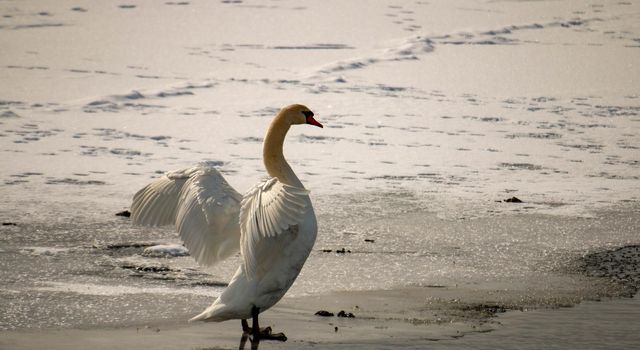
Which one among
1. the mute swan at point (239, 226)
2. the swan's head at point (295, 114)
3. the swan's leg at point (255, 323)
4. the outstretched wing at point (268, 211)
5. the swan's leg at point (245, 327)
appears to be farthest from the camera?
the swan's head at point (295, 114)

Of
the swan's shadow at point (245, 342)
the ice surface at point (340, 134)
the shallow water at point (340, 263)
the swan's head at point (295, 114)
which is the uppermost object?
the swan's head at point (295, 114)

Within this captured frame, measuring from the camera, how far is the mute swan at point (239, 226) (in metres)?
5.74

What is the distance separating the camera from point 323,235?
825 cm

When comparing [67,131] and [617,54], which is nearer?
[67,131]

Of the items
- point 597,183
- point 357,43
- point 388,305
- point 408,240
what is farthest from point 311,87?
point 388,305

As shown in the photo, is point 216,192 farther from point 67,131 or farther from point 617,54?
point 617,54

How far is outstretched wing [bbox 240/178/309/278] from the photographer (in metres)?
5.38

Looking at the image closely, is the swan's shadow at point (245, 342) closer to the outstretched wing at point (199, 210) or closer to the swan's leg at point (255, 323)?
the swan's leg at point (255, 323)

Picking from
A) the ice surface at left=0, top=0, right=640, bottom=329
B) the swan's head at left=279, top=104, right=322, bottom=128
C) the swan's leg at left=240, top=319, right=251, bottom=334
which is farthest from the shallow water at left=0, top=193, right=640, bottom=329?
the swan's head at left=279, top=104, right=322, bottom=128

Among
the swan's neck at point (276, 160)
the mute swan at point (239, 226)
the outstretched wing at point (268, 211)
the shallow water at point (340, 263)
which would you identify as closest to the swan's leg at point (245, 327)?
the mute swan at point (239, 226)

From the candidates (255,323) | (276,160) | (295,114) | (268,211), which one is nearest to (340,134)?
(295,114)

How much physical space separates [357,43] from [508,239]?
22.9 feet

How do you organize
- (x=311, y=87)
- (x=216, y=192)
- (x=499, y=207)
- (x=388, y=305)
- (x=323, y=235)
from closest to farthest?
(x=216, y=192), (x=388, y=305), (x=323, y=235), (x=499, y=207), (x=311, y=87)

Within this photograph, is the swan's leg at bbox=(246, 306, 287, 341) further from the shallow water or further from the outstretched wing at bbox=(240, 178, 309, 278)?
the shallow water
